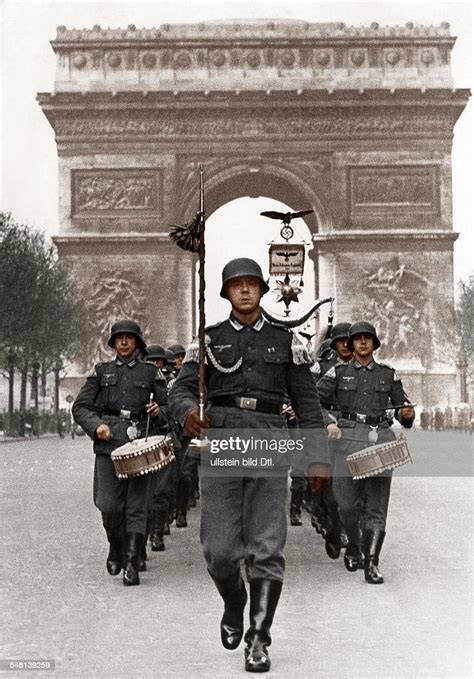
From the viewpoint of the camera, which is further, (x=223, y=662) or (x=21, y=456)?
(x=21, y=456)

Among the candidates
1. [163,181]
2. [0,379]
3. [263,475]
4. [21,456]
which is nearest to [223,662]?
[263,475]

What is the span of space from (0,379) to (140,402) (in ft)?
147

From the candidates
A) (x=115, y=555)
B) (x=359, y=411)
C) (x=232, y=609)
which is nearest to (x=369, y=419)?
(x=359, y=411)

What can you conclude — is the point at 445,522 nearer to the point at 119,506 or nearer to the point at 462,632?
the point at 119,506

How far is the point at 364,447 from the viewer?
864 cm

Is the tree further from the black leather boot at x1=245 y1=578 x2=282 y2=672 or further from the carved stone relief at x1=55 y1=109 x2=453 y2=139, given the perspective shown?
the black leather boot at x1=245 y1=578 x2=282 y2=672

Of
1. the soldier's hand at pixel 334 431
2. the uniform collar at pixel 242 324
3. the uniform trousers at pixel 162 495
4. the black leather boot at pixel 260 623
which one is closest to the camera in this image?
the black leather boot at pixel 260 623

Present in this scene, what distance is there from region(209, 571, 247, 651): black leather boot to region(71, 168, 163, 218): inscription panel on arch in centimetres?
→ 3391

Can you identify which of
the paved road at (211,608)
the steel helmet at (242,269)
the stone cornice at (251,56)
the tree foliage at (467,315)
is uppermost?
the stone cornice at (251,56)

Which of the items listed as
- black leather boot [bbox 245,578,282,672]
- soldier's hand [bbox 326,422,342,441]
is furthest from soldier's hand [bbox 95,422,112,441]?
black leather boot [bbox 245,578,282,672]

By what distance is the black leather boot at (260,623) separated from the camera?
5.58m

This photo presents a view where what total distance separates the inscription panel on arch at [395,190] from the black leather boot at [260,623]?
113 ft

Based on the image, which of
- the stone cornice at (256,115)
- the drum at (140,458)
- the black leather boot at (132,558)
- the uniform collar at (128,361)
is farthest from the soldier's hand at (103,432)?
the stone cornice at (256,115)

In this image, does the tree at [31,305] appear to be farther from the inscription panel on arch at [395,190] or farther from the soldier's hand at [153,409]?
the soldier's hand at [153,409]
